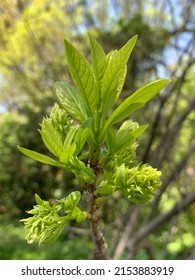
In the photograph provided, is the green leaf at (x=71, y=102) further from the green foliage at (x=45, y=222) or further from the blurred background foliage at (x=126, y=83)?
the blurred background foliage at (x=126, y=83)

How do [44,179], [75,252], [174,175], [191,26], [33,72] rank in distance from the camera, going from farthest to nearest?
[44,179] → [75,252] → [33,72] → [191,26] → [174,175]

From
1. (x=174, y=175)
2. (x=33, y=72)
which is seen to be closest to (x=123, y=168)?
(x=174, y=175)

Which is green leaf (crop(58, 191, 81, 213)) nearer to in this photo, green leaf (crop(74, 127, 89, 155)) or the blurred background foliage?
green leaf (crop(74, 127, 89, 155))

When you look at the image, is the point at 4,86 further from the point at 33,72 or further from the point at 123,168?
the point at 123,168

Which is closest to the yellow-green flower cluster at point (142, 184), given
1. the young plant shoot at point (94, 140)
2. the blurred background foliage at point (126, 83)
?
the young plant shoot at point (94, 140)

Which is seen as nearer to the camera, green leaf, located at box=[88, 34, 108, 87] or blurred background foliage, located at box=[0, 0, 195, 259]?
green leaf, located at box=[88, 34, 108, 87]

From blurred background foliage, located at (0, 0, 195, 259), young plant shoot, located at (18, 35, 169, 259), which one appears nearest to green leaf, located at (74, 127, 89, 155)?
young plant shoot, located at (18, 35, 169, 259)

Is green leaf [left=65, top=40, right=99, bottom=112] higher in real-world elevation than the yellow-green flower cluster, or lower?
higher

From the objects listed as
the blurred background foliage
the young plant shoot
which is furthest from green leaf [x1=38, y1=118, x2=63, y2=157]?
the blurred background foliage

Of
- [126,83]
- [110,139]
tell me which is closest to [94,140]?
[110,139]
